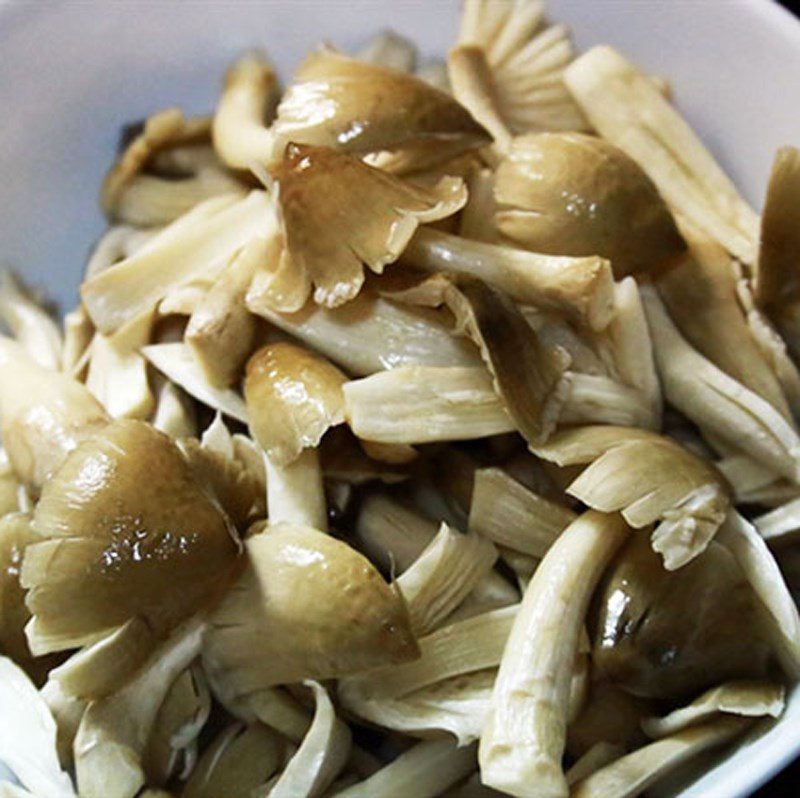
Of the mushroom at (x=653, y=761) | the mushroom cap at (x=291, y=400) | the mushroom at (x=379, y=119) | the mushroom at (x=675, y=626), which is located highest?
the mushroom at (x=379, y=119)

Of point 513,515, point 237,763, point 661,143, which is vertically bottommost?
point 237,763

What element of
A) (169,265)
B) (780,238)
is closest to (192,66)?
(169,265)

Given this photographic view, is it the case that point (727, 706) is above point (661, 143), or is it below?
below

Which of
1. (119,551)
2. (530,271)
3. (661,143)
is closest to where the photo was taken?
(119,551)

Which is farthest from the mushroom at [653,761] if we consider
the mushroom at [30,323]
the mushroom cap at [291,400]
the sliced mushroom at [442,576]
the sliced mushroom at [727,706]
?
the mushroom at [30,323]

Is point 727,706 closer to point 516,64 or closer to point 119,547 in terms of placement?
point 119,547

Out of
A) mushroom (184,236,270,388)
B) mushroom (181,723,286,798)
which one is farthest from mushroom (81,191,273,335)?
mushroom (181,723,286,798)

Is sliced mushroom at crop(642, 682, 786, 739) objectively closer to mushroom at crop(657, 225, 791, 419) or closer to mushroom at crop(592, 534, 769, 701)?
mushroom at crop(592, 534, 769, 701)

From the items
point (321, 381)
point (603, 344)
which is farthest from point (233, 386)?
point (603, 344)

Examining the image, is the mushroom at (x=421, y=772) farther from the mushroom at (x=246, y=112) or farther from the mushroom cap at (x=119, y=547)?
the mushroom at (x=246, y=112)
